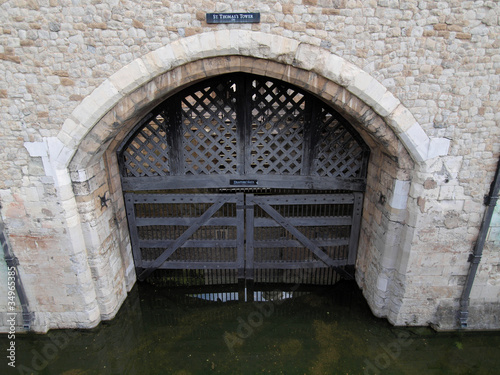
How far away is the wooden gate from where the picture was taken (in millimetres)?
4781

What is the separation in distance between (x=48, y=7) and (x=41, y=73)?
2.30 feet

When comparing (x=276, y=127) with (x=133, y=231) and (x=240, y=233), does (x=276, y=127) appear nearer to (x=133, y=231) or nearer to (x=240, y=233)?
(x=240, y=233)

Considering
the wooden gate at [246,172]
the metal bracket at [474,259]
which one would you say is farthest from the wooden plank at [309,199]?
the metal bracket at [474,259]

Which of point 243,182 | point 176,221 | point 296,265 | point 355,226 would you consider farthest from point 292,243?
Answer: point 176,221

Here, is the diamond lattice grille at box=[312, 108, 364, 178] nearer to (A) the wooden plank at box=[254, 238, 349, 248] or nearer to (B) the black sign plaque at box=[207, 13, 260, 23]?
(A) the wooden plank at box=[254, 238, 349, 248]

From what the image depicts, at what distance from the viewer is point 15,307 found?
4.70 metres

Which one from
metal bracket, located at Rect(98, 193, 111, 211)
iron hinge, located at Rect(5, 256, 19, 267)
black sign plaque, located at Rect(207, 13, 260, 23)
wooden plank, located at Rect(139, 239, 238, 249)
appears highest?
black sign plaque, located at Rect(207, 13, 260, 23)

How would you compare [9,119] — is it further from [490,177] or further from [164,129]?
[490,177]

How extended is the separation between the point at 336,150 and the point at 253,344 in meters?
3.13

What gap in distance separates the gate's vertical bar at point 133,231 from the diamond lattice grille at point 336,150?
3.04m

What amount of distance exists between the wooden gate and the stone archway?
1.26 feet

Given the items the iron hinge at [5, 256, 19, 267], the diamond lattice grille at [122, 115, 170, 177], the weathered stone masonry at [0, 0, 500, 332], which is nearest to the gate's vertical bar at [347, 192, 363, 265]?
the weathered stone masonry at [0, 0, 500, 332]

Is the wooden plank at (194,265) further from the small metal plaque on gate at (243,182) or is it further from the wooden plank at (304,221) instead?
the small metal plaque on gate at (243,182)

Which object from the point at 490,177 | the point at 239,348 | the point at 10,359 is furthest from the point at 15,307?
the point at 490,177
